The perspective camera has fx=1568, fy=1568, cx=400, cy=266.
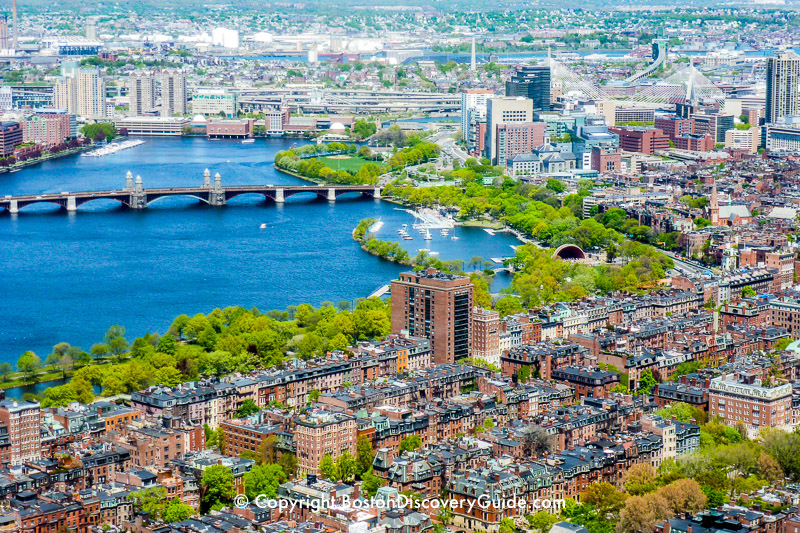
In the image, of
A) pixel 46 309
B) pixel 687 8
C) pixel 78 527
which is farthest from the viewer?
pixel 687 8

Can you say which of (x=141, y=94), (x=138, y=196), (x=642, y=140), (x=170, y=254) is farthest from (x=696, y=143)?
(x=141, y=94)

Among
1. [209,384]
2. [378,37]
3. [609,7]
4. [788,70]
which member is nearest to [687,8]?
[609,7]

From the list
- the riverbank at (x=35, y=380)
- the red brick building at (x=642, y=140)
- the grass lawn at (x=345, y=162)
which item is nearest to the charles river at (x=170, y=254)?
the riverbank at (x=35, y=380)

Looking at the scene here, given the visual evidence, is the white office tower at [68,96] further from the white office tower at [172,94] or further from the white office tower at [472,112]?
the white office tower at [472,112]

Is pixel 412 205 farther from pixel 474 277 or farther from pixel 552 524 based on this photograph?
pixel 552 524

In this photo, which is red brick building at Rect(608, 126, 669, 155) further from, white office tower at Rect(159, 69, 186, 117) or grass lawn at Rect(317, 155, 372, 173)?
white office tower at Rect(159, 69, 186, 117)
